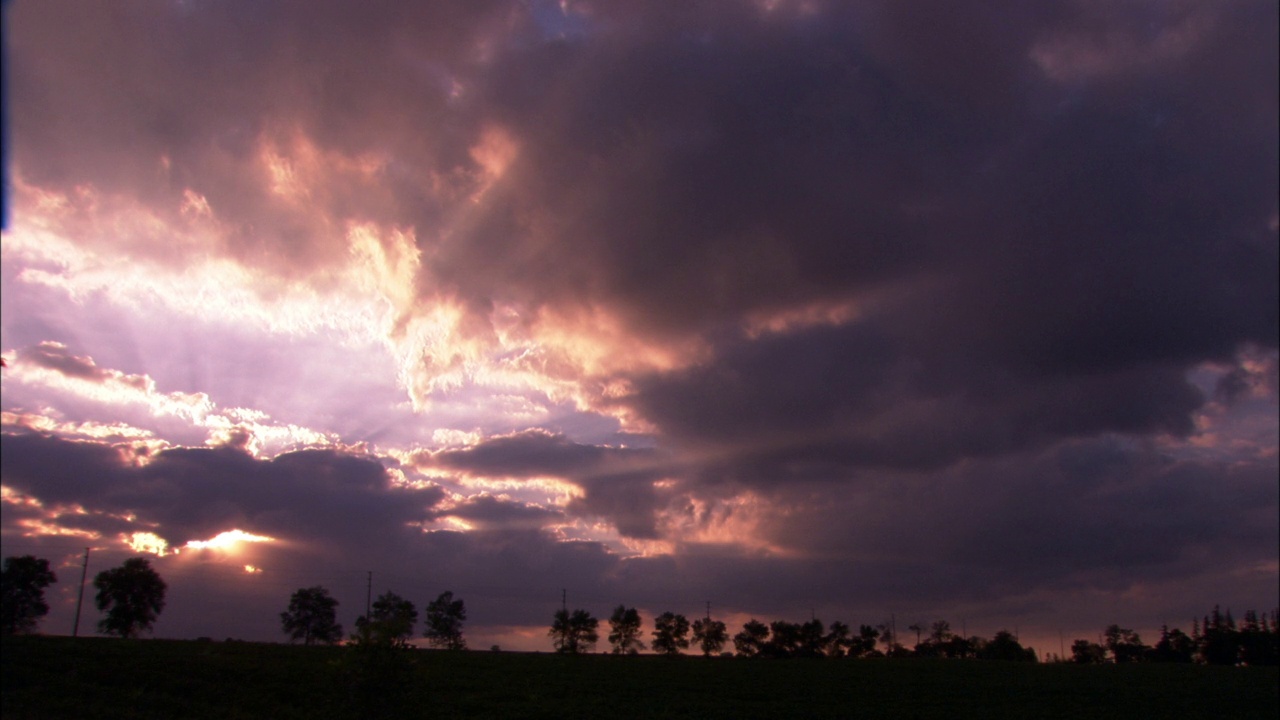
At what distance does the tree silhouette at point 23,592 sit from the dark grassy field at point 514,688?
7005cm

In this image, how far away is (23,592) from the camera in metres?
130

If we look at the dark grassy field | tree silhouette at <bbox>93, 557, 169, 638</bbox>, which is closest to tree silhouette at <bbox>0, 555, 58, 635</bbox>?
tree silhouette at <bbox>93, 557, 169, 638</bbox>

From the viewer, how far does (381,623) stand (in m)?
36.3

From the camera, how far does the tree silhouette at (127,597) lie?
126m

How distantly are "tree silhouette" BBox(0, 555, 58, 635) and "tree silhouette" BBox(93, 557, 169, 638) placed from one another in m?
14.5

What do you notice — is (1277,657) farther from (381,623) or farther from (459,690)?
(381,623)

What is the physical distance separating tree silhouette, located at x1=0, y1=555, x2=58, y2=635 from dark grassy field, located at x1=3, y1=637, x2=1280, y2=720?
7005 centimetres

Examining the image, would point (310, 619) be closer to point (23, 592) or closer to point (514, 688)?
point (23, 592)

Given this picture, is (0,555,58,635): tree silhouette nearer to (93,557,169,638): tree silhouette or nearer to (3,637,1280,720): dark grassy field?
(93,557,169,638): tree silhouette

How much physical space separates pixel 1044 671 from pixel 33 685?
135 m

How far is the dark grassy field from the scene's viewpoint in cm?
4825

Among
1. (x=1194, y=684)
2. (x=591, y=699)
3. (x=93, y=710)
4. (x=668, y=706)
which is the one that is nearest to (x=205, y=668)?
(x=93, y=710)

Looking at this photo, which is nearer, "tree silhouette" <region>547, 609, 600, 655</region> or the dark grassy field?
the dark grassy field

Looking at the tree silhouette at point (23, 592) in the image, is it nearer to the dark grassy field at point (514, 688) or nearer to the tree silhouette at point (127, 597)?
the tree silhouette at point (127, 597)
